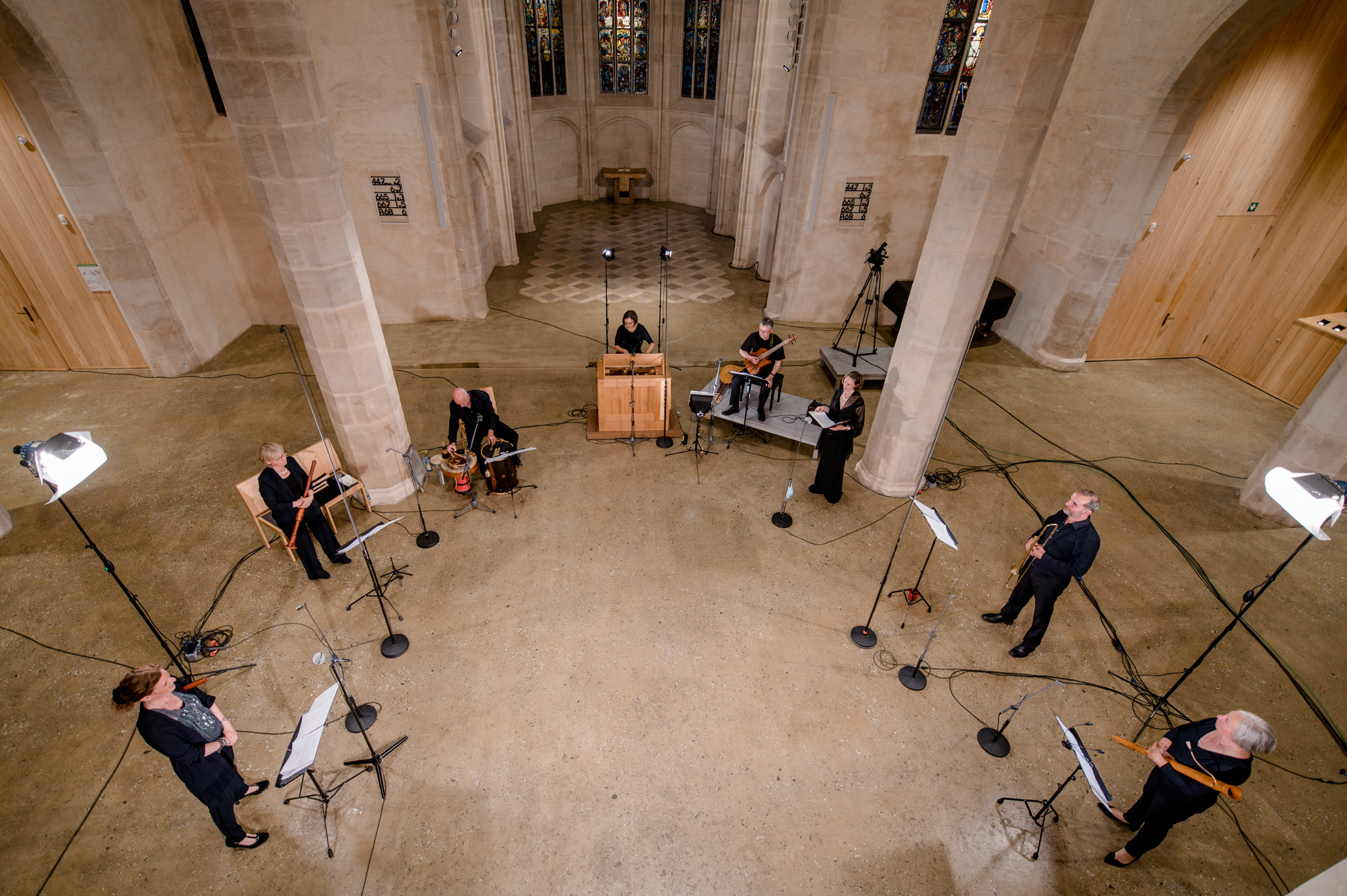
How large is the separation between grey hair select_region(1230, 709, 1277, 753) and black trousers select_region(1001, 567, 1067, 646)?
171 centimetres

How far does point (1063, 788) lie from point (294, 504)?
6.71 m

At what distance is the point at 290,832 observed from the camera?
13.5 ft

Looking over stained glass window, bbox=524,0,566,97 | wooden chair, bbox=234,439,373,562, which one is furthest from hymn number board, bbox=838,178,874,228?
stained glass window, bbox=524,0,566,97

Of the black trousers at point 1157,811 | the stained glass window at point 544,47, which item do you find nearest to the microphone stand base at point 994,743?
the black trousers at point 1157,811

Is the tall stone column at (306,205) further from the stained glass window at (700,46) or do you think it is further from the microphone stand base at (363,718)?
the stained glass window at (700,46)

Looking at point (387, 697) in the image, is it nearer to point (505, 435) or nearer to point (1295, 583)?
point (505, 435)

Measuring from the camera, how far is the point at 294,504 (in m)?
5.43

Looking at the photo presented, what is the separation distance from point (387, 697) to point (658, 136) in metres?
17.8

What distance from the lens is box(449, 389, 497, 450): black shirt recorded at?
664 centimetres

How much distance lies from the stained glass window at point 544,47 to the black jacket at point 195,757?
16.8 meters

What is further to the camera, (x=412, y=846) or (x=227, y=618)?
(x=227, y=618)

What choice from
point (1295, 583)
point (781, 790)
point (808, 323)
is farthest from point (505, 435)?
point (1295, 583)

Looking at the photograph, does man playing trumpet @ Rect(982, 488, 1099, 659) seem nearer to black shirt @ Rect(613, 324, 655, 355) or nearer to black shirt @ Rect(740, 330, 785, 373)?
black shirt @ Rect(740, 330, 785, 373)

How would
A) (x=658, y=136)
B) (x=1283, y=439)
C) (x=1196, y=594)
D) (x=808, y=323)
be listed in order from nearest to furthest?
(x=1196, y=594)
(x=1283, y=439)
(x=808, y=323)
(x=658, y=136)
